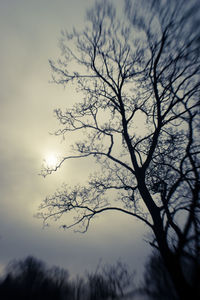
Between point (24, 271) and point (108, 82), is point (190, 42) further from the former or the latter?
point (24, 271)

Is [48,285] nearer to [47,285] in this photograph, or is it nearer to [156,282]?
[47,285]

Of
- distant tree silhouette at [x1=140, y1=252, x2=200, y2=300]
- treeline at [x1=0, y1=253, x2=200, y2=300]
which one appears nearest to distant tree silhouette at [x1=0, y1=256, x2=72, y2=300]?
treeline at [x1=0, y1=253, x2=200, y2=300]

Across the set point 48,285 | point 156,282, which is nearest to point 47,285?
point 48,285

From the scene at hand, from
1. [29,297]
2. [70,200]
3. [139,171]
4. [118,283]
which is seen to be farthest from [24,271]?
[139,171]

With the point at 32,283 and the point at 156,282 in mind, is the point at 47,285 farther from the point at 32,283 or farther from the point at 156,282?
the point at 156,282

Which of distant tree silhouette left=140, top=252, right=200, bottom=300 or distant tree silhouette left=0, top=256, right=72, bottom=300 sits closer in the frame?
distant tree silhouette left=140, top=252, right=200, bottom=300

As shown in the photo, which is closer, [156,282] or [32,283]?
[156,282]

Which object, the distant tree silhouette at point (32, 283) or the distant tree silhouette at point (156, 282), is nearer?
the distant tree silhouette at point (156, 282)

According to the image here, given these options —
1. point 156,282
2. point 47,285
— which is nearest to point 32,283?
point 47,285

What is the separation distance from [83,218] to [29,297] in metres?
44.0

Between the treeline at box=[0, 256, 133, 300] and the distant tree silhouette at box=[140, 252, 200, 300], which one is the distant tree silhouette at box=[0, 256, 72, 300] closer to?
the treeline at box=[0, 256, 133, 300]

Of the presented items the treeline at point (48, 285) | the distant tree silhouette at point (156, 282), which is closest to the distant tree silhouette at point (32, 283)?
the treeline at point (48, 285)

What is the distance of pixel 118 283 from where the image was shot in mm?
37625

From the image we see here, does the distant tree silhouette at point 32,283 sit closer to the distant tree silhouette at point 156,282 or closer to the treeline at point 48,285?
the treeline at point 48,285
